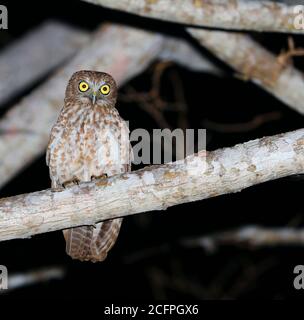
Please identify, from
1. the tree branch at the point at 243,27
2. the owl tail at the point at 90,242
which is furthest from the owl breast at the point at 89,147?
the tree branch at the point at 243,27

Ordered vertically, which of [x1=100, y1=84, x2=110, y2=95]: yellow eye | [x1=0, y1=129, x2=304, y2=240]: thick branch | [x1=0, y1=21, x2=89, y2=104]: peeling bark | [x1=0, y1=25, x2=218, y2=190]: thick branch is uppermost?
[x1=0, y1=21, x2=89, y2=104]: peeling bark

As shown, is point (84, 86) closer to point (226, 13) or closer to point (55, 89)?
point (55, 89)

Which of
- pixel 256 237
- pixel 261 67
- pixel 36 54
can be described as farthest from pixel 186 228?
pixel 36 54

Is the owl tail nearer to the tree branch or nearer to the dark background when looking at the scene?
the tree branch

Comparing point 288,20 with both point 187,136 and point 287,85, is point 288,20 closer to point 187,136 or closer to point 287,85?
point 287,85

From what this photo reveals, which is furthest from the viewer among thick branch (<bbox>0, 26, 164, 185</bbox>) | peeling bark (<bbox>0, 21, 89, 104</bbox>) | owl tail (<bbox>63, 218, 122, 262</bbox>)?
peeling bark (<bbox>0, 21, 89, 104</bbox>)
